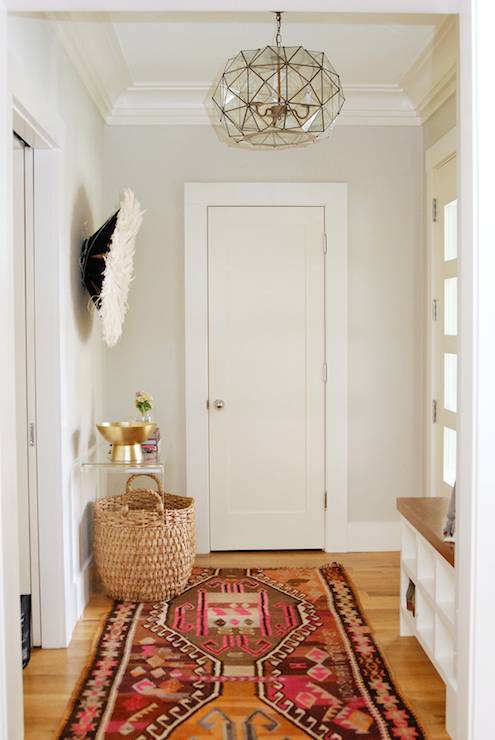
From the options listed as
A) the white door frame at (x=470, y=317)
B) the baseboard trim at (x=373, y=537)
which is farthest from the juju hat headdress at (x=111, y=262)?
the baseboard trim at (x=373, y=537)

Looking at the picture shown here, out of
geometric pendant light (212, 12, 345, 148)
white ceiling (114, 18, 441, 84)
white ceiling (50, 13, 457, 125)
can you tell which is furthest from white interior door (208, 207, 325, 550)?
geometric pendant light (212, 12, 345, 148)

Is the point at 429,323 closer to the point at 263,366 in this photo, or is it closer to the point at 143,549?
the point at 263,366

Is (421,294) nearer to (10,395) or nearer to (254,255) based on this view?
(254,255)

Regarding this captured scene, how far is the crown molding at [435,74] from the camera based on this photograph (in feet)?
11.8

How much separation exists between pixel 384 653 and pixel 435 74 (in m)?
2.81

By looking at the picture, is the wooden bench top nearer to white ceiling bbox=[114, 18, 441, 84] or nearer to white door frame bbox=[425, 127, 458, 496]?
white door frame bbox=[425, 127, 458, 496]

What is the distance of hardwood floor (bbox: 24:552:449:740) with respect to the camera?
261cm

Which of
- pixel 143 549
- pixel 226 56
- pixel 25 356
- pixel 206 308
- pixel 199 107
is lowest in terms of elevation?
pixel 143 549

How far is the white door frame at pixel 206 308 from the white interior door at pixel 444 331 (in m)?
0.52

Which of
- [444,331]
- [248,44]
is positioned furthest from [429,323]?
[248,44]

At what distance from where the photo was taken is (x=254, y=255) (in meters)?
4.52

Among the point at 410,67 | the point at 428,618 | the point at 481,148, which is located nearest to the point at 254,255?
the point at 410,67

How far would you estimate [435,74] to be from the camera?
399 centimetres

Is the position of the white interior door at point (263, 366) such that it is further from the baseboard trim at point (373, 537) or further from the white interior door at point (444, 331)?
the white interior door at point (444, 331)
